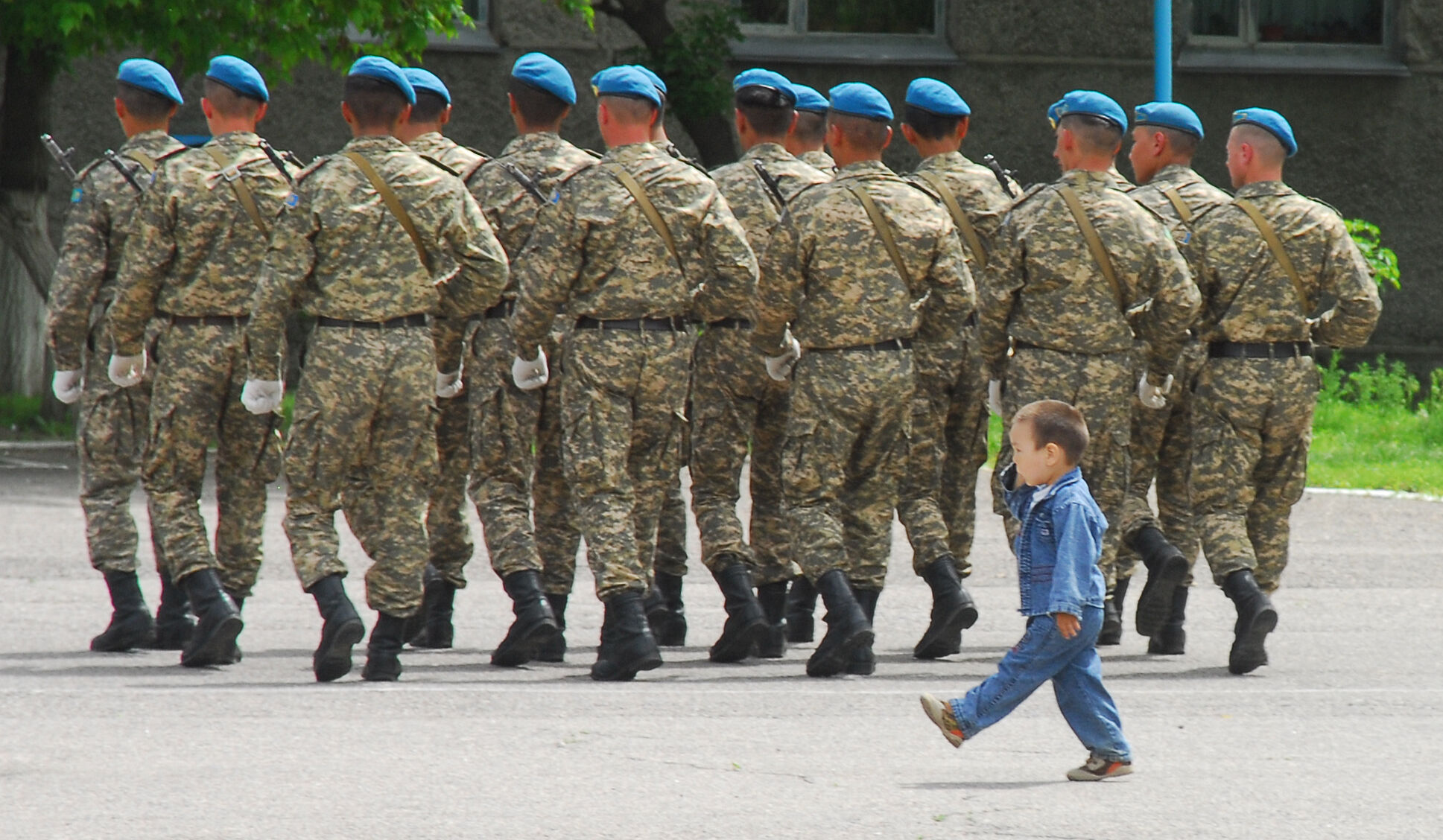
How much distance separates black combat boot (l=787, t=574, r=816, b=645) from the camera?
884 centimetres

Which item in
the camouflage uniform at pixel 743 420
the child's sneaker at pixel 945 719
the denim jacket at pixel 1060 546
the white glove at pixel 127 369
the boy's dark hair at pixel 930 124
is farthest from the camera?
the boy's dark hair at pixel 930 124

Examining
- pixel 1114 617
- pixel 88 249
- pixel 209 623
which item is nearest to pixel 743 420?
pixel 1114 617

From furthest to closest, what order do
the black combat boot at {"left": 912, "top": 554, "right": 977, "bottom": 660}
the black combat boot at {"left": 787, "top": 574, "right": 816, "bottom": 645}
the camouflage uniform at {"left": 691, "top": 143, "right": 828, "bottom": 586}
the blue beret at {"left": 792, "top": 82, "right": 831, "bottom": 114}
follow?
the blue beret at {"left": 792, "top": 82, "right": 831, "bottom": 114} < the black combat boot at {"left": 787, "top": 574, "right": 816, "bottom": 645} < the camouflage uniform at {"left": 691, "top": 143, "right": 828, "bottom": 586} < the black combat boot at {"left": 912, "top": 554, "right": 977, "bottom": 660}

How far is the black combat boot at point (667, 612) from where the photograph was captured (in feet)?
28.2

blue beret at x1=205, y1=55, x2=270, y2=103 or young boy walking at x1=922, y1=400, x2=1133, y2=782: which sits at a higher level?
blue beret at x1=205, y1=55, x2=270, y2=103

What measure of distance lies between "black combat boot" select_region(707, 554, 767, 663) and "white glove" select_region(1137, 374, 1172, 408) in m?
1.75

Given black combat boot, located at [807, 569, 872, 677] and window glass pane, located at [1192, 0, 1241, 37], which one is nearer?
black combat boot, located at [807, 569, 872, 677]

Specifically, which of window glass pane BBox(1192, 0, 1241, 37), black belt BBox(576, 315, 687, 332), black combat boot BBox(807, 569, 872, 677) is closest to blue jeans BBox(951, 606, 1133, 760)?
black combat boot BBox(807, 569, 872, 677)

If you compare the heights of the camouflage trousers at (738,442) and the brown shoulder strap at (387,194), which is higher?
the brown shoulder strap at (387,194)

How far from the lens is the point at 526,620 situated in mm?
7781

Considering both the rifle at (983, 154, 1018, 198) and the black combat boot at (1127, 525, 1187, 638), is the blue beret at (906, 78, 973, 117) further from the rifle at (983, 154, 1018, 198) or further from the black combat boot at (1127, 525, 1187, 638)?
the black combat boot at (1127, 525, 1187, 638)

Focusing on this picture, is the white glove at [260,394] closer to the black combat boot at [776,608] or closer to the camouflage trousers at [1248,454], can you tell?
the black combat boot at [776,608]

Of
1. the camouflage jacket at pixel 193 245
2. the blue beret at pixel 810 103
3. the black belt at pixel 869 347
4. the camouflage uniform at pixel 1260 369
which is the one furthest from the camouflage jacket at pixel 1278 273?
the camouflage jacket at pixel 193 245

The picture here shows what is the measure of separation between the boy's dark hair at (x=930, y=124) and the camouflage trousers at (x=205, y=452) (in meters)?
2.90
